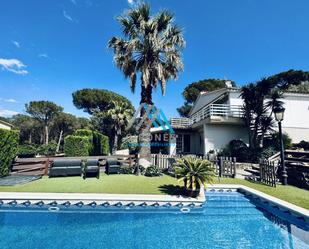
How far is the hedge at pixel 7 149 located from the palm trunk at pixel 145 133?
7.28 metres

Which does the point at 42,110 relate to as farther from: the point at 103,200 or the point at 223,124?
the point at 103,200

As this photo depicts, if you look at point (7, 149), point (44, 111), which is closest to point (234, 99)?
point (7, 149)

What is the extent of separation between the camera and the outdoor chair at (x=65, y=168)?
1007cm

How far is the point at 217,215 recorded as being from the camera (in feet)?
19.4

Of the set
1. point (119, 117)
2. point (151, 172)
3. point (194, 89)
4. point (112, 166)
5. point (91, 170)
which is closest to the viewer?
point (91, 170)

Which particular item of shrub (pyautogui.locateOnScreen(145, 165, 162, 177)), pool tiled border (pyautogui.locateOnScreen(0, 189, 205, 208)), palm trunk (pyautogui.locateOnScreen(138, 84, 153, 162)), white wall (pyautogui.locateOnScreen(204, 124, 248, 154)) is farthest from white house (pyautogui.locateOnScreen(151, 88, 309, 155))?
pool tiled border (pyautogui.locateOnScreen(0, 189, 205, 208))

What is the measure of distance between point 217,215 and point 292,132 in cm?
1811

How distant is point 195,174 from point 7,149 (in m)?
9.79

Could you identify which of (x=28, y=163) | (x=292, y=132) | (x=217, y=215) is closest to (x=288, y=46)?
(x=292, y=132)

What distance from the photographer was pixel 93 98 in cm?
4225

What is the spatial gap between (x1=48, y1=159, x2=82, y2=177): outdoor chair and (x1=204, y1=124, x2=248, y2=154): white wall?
11700 millimetres

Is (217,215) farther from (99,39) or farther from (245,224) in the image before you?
(99,39)

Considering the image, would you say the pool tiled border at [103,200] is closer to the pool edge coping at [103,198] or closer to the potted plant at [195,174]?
the pool edge coping at [103,198]

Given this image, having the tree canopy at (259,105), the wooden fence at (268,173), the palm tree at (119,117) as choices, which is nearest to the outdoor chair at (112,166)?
the wooden fence at (268,173)
